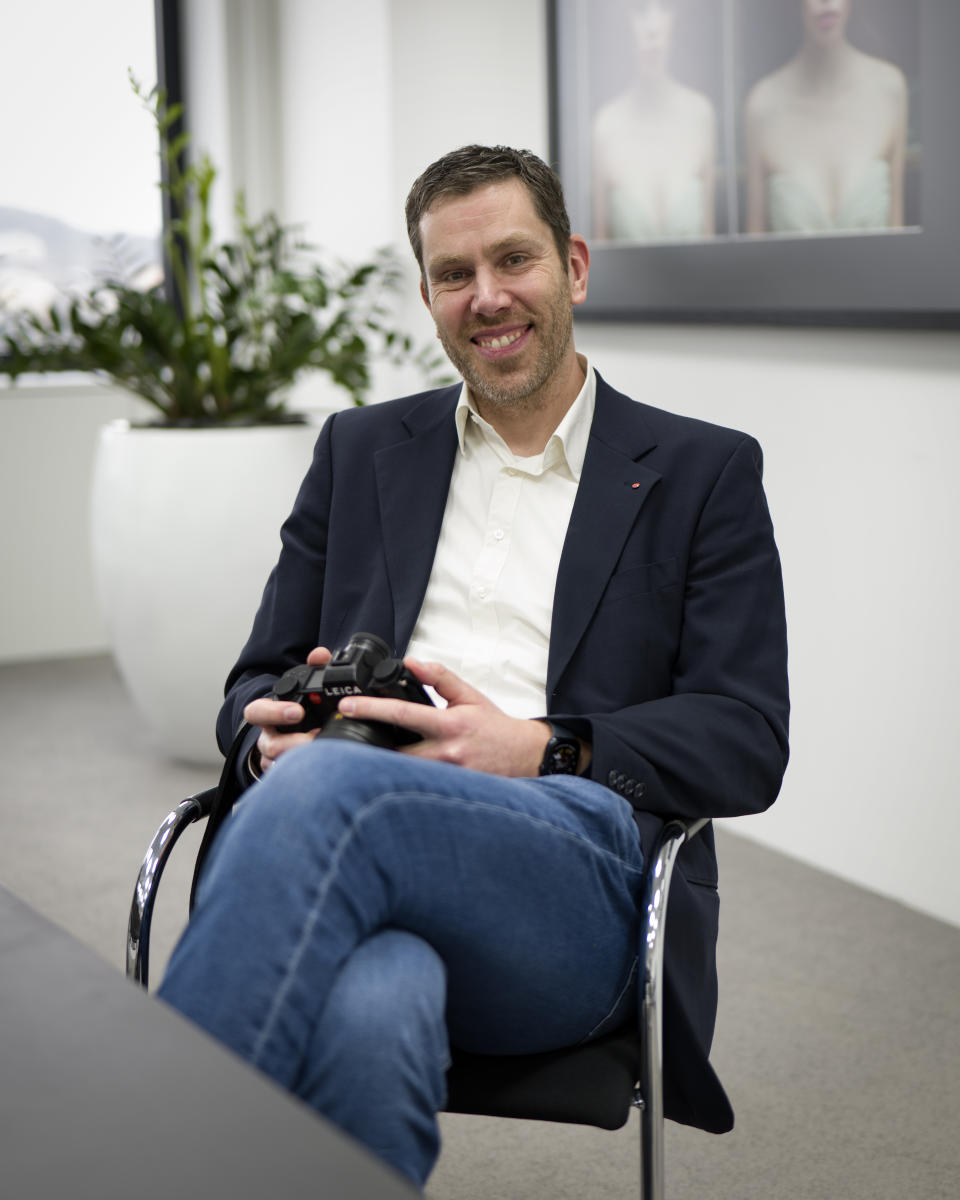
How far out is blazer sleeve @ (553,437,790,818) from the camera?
4.76 feet

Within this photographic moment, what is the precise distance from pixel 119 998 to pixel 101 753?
10.3ft

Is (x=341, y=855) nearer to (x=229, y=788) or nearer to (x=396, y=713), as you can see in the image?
(x=396, y=713)

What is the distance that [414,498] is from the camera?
1.74 m

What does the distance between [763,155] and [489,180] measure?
4.63 ft

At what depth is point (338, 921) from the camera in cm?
112

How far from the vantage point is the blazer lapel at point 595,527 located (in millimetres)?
Answer: 1585

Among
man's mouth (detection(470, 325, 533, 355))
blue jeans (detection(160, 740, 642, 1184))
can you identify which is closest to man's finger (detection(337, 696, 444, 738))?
blue jeans (detection(160, 740, 642, 1184))

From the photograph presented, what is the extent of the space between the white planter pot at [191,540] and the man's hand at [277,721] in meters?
2.06

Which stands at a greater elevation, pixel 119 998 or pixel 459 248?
pixel 459 248

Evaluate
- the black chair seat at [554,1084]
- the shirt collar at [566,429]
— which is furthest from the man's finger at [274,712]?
the shirt collar at [566,429]

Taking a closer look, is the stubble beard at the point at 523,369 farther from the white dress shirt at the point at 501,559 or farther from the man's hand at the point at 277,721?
the man's hand at the point at 277,721

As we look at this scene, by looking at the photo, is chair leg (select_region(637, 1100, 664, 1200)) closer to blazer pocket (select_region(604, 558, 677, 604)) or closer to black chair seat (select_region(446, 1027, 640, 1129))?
black chair seat (select_region(446, 1027, 640, 1129))

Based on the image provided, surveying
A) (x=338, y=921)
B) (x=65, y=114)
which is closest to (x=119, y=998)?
(x=338, y=921)

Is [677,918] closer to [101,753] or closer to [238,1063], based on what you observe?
[238,1063]
